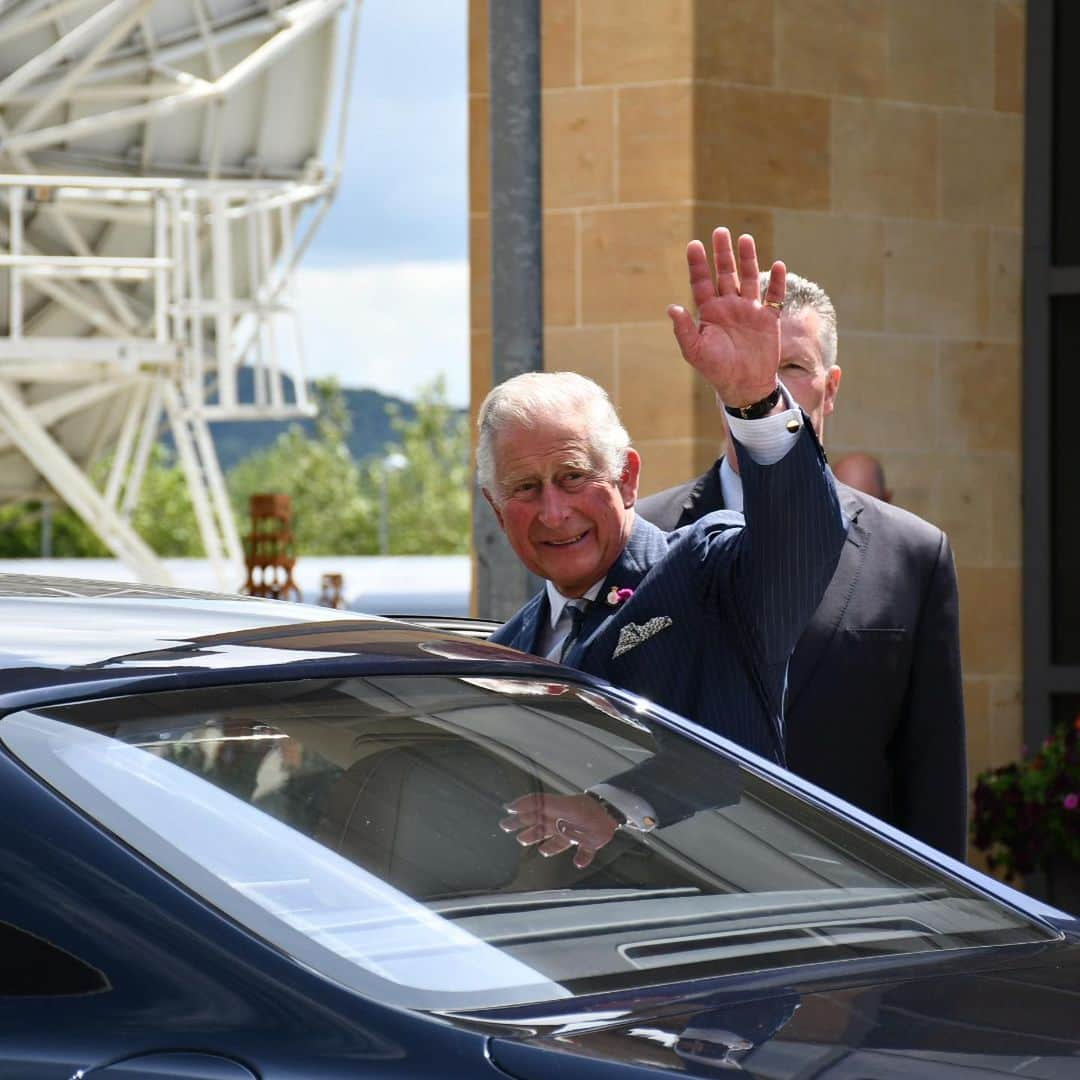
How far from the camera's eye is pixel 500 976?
215 centimetres

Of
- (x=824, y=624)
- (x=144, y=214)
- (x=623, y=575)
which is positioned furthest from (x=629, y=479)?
(x=144, y=214)

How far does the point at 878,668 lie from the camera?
3.92 metres

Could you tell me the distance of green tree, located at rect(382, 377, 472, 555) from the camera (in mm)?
83688

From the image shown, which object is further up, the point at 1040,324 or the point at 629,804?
the point at 1040,324

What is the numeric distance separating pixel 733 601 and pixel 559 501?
0.99 feet

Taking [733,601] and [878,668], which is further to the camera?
[878,668]

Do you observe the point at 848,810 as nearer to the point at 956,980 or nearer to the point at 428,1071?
the point at 956,980

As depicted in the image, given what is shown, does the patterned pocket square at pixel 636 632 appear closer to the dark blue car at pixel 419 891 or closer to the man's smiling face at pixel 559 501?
the man's smiling face at pixel 559 501

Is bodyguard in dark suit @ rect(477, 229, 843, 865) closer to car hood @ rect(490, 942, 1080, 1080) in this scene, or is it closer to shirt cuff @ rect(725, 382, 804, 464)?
shirt cuff @ rect(725, 382, 804, 464)

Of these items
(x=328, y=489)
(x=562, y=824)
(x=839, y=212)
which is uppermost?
(x=839, y=212)

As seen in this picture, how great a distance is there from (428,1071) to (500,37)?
4.07 meters

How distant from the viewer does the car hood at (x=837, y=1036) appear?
193 centimetres

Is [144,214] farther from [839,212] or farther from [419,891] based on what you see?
[419,891]

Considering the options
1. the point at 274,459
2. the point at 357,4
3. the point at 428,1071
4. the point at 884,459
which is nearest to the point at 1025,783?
the point at 884,459
